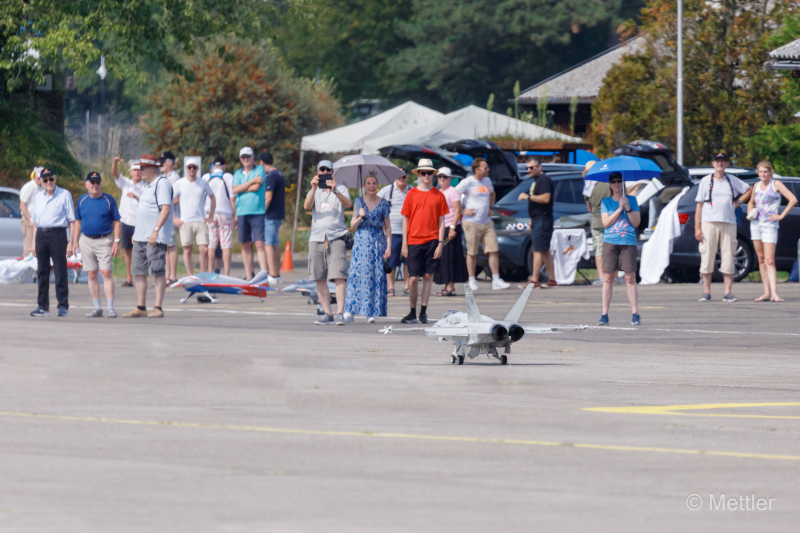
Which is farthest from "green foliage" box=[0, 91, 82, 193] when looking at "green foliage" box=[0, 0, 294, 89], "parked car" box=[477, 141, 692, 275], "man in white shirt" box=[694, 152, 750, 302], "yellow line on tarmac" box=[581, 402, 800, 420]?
"yellow line on tarmac" box=[581, 402, 800, 420]

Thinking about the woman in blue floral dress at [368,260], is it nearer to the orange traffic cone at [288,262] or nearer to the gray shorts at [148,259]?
the gray shorts at [148,259]

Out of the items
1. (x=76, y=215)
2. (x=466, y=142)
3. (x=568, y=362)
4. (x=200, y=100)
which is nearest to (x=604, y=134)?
(x=466, y=142)

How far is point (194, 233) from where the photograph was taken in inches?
757

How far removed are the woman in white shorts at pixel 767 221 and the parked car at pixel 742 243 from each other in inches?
103

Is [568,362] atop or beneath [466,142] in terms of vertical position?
beneath

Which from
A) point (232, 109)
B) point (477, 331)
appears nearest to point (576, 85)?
point (232, 109)

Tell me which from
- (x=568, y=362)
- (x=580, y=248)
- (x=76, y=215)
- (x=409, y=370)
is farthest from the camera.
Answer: (x=580, y=248)

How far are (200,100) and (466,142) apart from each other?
77.7 ft

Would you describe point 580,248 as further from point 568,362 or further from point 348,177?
point 568,362

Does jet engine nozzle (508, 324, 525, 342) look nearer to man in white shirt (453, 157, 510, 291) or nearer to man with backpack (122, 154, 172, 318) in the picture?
man with backpack (122, 154, 172, 318)

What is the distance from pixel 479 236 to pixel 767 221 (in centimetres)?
433

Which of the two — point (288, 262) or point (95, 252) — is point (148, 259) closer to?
point (95, 252)

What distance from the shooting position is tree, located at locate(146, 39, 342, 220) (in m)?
43.3

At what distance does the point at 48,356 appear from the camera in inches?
422
